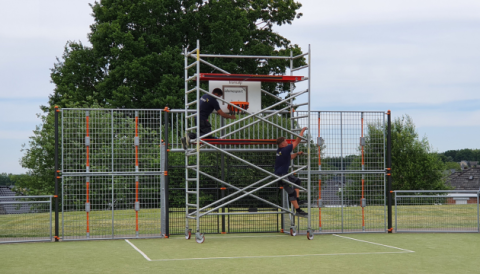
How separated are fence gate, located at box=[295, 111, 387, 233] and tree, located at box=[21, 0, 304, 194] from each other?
46.9ft

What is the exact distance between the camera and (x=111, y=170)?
42.0 feet

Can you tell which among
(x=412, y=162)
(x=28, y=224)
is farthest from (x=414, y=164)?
(x=28, y=224)

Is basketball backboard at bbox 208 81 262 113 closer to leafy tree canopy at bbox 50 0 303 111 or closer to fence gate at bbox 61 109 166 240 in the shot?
fence gate at bbox 61 109 166 240

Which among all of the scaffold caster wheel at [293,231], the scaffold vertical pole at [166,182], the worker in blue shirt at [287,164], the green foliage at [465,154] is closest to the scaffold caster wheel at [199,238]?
the scaffold vertical pole at [166,182]

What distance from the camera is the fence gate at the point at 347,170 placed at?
1323 cm

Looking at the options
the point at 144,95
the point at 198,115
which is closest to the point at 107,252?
the point at 198,115

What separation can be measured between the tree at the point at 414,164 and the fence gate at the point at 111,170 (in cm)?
2738

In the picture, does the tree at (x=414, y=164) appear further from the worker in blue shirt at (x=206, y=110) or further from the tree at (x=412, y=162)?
the worker in blue shirt at (x=206, y=110)

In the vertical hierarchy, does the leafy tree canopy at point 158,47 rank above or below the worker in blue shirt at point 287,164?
above

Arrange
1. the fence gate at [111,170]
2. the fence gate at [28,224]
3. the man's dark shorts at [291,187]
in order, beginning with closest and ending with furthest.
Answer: the man's dark shorts at [291,187] → the fence gate at [111,170] → the fence gate at [28,224]

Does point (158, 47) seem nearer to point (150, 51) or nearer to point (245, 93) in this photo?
point (150, 51)

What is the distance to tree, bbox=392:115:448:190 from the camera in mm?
38469

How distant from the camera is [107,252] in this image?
1030 cm

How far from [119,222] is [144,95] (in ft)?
50.9
